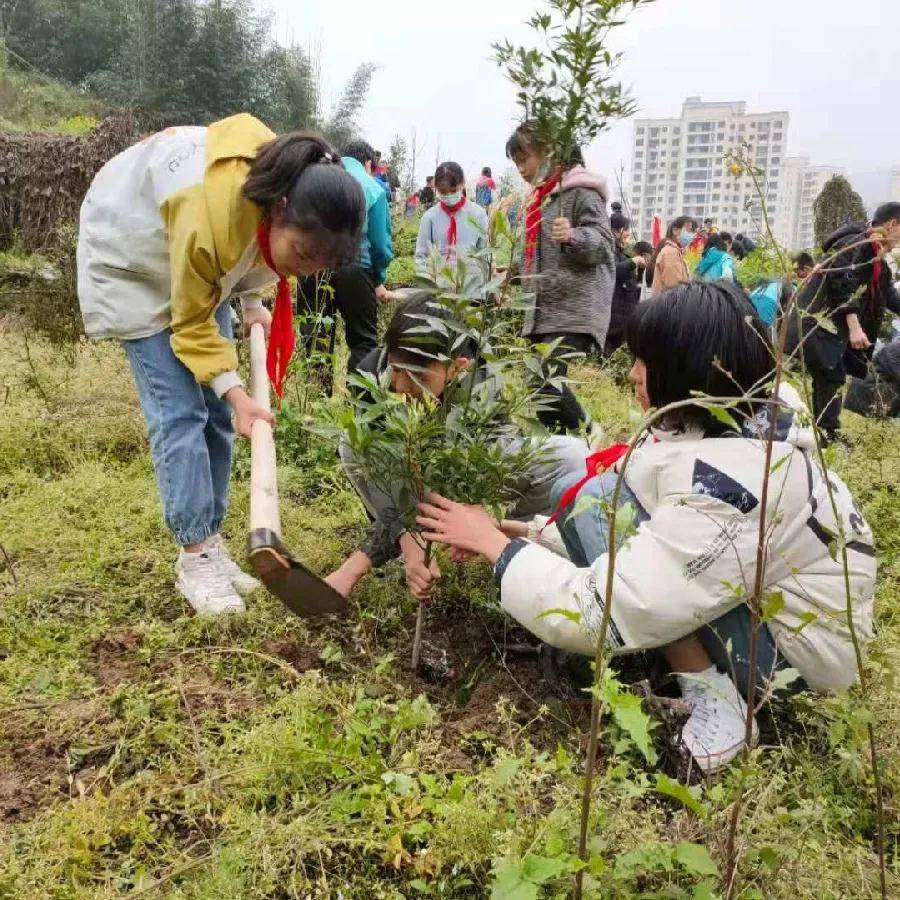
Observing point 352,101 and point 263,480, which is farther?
point 352,101

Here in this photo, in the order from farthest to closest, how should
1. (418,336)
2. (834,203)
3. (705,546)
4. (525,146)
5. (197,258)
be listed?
(834,203) → (525,146) → (197,258) → (418,336) → (705,546)

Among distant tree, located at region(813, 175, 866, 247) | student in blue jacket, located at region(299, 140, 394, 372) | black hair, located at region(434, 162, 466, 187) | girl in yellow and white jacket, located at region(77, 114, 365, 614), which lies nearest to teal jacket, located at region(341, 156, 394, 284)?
student in blue jacket, located at region(299, 140, 394, 372)

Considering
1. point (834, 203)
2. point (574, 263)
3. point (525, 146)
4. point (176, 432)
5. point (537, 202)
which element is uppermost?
point (834, 203)

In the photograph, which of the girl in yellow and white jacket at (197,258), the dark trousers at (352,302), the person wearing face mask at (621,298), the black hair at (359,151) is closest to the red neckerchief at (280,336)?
the girl in yellow and white jacket at (197,258)

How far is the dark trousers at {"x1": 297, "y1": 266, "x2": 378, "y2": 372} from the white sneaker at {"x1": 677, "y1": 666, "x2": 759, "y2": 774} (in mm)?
2739

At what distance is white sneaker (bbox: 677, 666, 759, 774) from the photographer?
1.75 metres

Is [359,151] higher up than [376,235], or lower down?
higher up

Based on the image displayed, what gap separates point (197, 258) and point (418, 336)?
64 cm

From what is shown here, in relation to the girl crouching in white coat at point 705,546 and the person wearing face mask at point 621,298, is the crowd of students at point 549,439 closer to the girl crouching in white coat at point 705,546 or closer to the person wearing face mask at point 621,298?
the girl crouching in white coat at point 705,546

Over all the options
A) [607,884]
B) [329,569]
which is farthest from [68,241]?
[607,884]

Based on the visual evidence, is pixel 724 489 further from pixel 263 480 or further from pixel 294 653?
pixel 294 653

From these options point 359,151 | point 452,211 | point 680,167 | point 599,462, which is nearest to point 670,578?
point 599,462

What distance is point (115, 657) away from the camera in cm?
219

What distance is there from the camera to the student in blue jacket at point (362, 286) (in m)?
4.07
